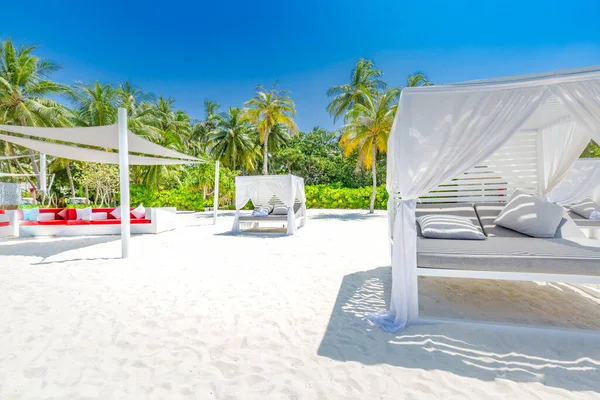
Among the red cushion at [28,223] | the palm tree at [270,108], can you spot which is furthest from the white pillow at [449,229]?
the palm tree at [270,108]

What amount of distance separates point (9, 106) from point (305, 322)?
1651cm

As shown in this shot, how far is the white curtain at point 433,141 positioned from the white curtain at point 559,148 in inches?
95.5

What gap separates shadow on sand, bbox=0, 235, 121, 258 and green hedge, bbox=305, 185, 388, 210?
36.7ft

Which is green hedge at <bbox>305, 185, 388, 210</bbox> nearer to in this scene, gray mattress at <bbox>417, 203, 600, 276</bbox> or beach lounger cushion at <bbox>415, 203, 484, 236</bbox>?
beach lounger cushion at <bbox>415, 203, 484, 236</bbox>

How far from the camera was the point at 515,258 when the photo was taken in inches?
90.0

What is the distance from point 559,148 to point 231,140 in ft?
60.8

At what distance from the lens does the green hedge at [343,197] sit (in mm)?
15147

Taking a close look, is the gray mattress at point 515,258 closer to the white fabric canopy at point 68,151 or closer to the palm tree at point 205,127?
the white fabric canopy at point 68,151

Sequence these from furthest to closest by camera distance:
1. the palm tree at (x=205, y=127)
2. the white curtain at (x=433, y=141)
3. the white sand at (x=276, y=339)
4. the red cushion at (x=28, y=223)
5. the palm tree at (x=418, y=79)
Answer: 1. the palm tree at (x=205, y=127)
2. the palm tree at (x=418, y=79)
3. the red cushion at (x=28, y=223)
4. the white curtain at (x=433, y=141)
5. the white sand at (x=276, y=339)

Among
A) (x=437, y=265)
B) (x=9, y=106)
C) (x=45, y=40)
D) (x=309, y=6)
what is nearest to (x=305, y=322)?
(x=437, y=265)

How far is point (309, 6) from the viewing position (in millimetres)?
10977

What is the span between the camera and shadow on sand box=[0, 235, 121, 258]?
17.5 ft

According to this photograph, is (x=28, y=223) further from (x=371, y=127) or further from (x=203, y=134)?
(x=203, y=134)

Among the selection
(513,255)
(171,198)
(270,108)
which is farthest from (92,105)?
(513,255)
